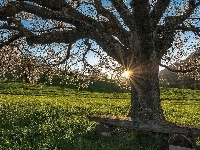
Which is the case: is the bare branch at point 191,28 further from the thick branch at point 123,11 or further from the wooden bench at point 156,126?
the wooden bench at point 156,126

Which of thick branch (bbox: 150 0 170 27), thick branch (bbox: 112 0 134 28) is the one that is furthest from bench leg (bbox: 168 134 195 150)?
thick branch (bbox: 150 0 170 27)

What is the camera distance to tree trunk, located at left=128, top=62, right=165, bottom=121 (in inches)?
696

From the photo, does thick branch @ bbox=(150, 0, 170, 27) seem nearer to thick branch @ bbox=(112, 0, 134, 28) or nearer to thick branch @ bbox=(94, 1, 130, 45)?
thick branch @ bbox=(112, 0, 134, 28)

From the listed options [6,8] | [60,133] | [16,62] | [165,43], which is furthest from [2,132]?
[16,62]

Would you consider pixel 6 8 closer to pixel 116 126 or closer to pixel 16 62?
pixel 116 126

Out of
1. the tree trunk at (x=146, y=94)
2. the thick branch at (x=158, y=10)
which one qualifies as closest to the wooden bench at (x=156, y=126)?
the tree trunk at (x=146, y=94)

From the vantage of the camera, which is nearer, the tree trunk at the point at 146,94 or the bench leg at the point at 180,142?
the bench leg at the point at 180,142

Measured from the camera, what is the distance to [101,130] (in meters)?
16.1

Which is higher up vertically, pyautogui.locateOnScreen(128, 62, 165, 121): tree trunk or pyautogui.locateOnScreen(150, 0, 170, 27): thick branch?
pyautogui.locateOnScreen(150, 0, 170, 27): thick branch

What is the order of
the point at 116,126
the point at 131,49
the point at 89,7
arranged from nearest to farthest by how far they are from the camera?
the point at 116,126 < the point at 131,49 < the point at 89,7

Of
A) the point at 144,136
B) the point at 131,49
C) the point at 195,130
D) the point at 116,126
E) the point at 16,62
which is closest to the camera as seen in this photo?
the point at 195,130

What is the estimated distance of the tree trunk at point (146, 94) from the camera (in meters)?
17.7

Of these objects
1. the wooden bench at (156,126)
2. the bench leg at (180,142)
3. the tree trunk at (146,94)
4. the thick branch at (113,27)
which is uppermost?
the thick branch at (113,27)

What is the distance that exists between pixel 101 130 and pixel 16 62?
11878mm
